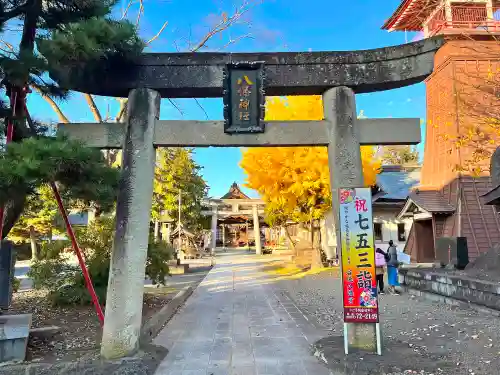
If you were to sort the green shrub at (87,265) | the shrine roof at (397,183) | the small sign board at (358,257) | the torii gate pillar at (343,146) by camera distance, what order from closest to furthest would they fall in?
the small sign board at (358,257)
the torii gate pillar at (343,146)
the green shrub at (87,265)
the shrine roof at (397,183)

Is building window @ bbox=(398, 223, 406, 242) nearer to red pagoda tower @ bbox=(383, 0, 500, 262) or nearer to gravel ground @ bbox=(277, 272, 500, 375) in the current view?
red pagoda tower @ bbox=(383, 0, 500, 262)

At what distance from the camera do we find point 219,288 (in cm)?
1403

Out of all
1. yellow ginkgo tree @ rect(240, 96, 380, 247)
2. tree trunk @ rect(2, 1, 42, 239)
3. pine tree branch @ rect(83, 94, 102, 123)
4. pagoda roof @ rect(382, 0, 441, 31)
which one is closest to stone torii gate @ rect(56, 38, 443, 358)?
tree trunk @ rect(2, 1, 42, 239)

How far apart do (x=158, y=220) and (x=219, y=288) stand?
13530mm

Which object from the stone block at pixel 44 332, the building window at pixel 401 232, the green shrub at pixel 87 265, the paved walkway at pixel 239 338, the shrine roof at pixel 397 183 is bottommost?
the paved walkway at pixel 239 338

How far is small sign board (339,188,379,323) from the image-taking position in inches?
215

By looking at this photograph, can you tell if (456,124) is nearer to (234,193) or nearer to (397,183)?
(397,183)

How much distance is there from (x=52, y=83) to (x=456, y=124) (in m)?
17.4

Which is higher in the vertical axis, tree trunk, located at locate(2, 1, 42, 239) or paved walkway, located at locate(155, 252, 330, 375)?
tree trunk, located at locate(2, 1, 42, 239)

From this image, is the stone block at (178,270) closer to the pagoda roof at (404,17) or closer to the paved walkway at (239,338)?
the paved walkway at (239,338)

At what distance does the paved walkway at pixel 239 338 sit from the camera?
534 centimetres

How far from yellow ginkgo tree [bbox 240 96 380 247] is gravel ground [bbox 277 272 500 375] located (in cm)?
540

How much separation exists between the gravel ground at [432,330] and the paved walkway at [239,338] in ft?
2.56

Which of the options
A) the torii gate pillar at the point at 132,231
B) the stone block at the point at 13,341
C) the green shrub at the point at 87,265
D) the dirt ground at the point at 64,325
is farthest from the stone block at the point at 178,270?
the torii gate pillar at the point at 132,231
